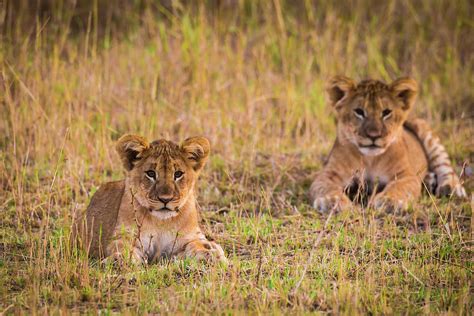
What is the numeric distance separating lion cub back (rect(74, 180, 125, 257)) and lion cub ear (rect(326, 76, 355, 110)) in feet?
8.40

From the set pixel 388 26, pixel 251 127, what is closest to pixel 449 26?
pixel 388 26

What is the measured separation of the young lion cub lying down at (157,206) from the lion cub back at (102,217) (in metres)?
0.02

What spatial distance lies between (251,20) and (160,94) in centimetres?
303

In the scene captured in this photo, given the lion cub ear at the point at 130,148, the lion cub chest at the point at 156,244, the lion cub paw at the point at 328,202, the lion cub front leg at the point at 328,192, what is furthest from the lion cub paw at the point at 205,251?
the lion cub paw at the point at 328,202

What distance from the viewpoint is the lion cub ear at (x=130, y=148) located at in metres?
5.98

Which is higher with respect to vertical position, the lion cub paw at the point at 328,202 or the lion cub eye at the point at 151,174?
the lion cub eye at the point at 151,174

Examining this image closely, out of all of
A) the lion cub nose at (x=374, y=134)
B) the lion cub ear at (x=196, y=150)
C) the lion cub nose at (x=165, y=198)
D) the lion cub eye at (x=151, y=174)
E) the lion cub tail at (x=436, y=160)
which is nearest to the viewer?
the lion cub nose at (x=165, y=198)

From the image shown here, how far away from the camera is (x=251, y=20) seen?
40.3 feet

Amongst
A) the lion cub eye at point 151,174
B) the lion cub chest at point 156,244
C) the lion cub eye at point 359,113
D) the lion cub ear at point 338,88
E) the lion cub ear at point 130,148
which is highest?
the lion cub ear at point 338,88

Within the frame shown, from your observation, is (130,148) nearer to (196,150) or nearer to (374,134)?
(196,150)

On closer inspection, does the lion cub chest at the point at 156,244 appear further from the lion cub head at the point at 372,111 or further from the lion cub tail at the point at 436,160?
the lion cub tail at the point at 436,160

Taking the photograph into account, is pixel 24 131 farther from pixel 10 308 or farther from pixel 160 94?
pixel 10 308

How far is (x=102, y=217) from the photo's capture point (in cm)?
635

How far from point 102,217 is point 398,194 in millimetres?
2726
